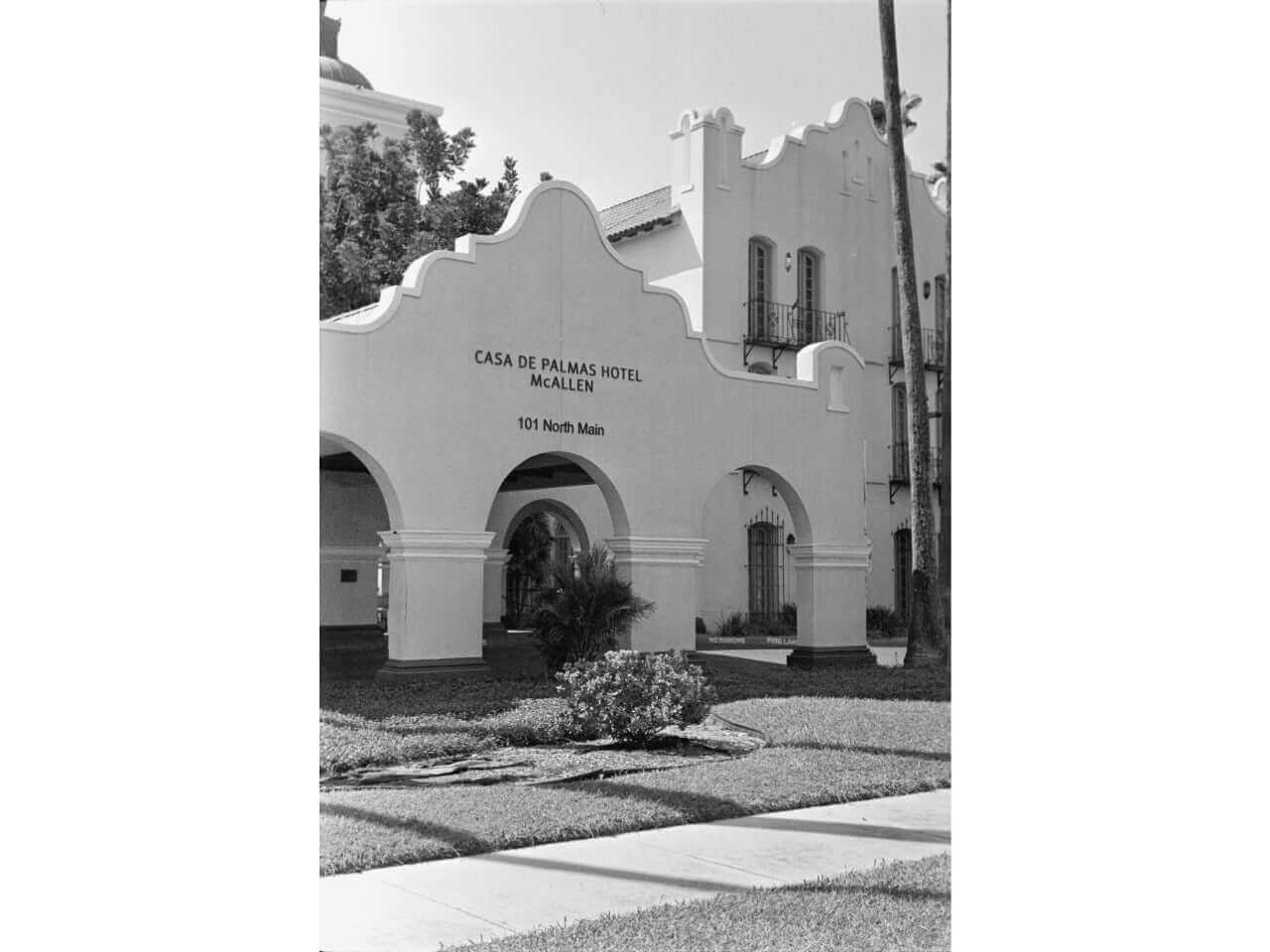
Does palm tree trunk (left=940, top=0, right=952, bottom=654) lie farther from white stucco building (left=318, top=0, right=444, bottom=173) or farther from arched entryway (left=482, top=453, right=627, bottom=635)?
white stucco building (left=318, top=0, right=444, bottom=173)

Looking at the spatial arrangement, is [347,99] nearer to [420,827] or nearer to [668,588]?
[668,588]

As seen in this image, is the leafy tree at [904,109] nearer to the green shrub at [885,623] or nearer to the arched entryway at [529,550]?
the green shrub at [885,623]

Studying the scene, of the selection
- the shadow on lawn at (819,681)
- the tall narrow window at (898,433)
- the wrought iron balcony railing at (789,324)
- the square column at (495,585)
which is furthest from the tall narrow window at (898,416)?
the square column at (495,585)

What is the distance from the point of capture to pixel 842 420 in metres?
6.62

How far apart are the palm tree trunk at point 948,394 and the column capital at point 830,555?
0.43 metres

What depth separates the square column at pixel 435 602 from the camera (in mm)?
7047

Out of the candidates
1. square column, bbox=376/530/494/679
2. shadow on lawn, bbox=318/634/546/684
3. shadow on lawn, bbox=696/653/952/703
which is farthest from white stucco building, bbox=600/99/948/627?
square column, bbox=376/530/494/679

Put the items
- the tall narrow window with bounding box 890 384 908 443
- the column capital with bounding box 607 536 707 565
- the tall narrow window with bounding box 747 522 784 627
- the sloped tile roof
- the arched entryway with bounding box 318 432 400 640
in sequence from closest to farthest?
1. the sloped tile roof
2. the tall narrow window with bounding box 890 384 908 443
3. the tall narrow window with bounding box 747 522 784 627
4. the column capital with bounding box 607 536 707 565
5. the arched entryway with bounding box 318 432 400 640

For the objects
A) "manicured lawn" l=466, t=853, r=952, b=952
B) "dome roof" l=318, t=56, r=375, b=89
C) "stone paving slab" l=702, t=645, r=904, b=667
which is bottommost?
"manicured lawn" l=466, t=853, r=952, b=952

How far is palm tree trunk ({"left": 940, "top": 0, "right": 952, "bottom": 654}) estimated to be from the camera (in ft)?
20.0

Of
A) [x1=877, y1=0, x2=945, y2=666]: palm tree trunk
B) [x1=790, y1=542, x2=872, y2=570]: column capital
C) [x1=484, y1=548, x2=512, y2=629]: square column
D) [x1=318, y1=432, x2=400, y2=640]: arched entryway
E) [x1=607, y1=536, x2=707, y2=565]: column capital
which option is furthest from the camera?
[x1=484, y1=548, x2=512, y2=629]: square column

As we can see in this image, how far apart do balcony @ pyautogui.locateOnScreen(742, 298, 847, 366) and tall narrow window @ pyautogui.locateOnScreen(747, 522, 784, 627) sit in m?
0.92

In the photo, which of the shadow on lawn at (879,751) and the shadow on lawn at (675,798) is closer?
the shadow on lawn at (675,798)
